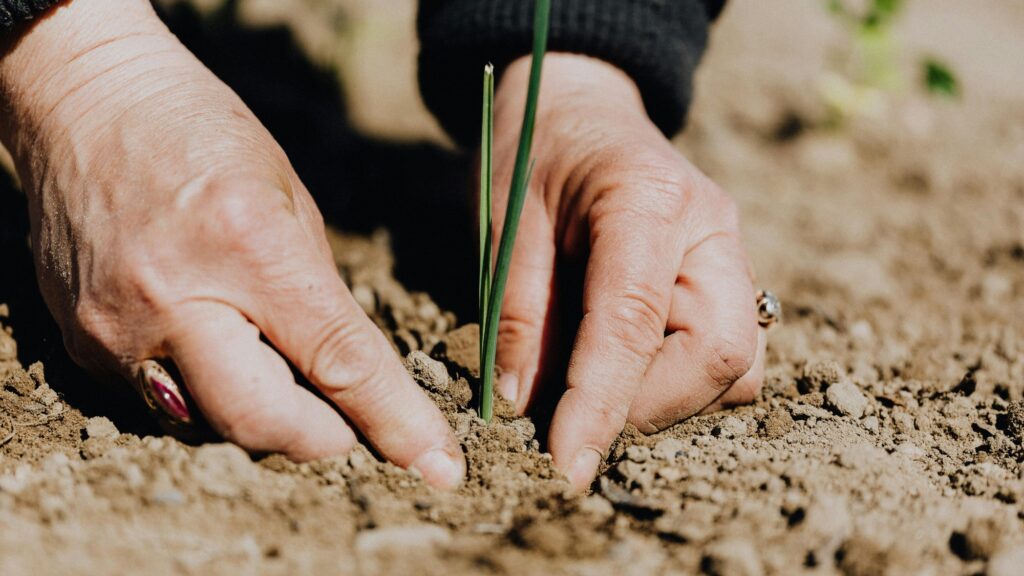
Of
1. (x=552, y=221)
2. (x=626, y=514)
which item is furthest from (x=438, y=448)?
(x=552, y=221)

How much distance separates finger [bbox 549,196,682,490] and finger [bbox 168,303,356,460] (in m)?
0.37

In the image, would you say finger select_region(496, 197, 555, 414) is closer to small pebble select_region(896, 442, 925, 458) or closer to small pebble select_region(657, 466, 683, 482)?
small pebble select_region(657, 466, 683, 482)

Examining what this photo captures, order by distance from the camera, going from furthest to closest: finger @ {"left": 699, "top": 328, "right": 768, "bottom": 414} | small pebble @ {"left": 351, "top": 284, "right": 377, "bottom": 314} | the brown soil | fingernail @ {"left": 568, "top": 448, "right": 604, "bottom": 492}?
small pebble @ {"left": 351, "top": 284, "right": 377, "bottom": 314} → finger @ {"left": 699, "top": 328, "right": 768, "bottom": 414} → fingernail @ {"left": 568, "top": 448, "right": 604, "bottom": 492} → the brown soil

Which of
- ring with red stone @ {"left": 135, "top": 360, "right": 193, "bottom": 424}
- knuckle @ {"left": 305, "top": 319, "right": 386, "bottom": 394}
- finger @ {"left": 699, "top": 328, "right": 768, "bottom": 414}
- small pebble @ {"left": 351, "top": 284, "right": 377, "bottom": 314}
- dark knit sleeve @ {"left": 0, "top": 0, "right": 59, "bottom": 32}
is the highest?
dark knit sleeve @ {"left": 0, "top": 0, "right": 59, "bottom": 32}

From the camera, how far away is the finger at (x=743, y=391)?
1354mm

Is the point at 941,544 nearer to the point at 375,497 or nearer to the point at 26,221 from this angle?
the point at 375,497

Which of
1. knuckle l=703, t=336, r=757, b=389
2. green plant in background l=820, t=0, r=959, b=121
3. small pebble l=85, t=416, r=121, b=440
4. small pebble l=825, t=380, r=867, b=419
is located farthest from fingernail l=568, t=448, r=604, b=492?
green plant in background l=820, t=0, r=959, b=121

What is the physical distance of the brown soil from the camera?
0.91 meters

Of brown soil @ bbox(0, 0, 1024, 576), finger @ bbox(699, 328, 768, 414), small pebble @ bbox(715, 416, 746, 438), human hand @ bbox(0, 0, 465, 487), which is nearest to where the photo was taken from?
brown soil @ bbox(0, 0, 1024, 576)

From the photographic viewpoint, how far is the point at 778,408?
135cm

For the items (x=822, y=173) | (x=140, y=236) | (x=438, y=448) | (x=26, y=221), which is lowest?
(x=822, y=173)

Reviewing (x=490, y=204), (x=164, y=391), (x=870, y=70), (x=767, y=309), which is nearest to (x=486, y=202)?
(x=490, y=204)

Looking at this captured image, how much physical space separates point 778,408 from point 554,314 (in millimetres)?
417

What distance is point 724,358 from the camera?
4.12ft
